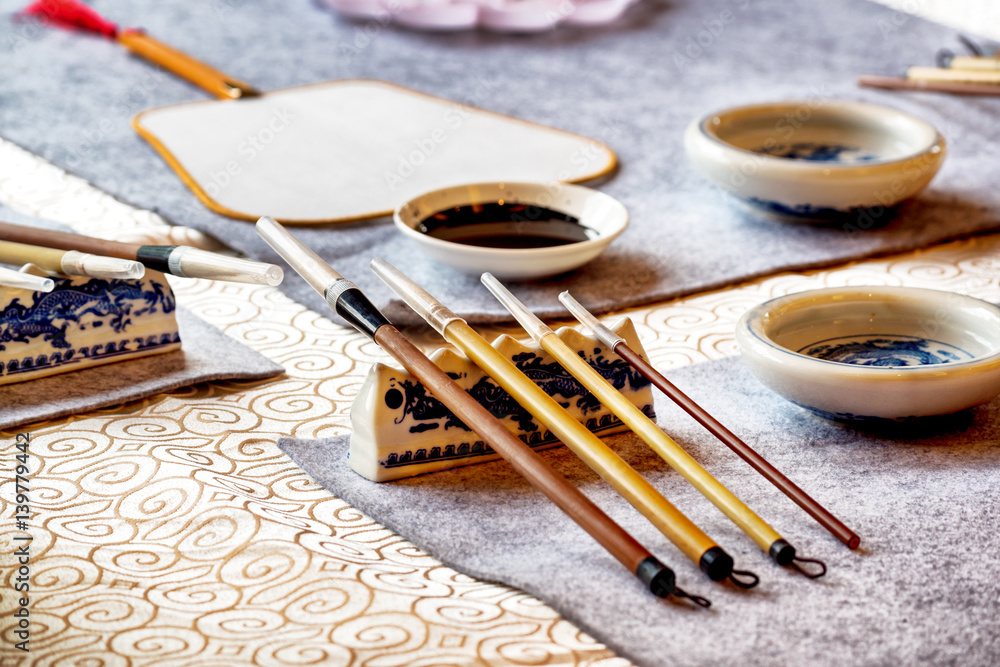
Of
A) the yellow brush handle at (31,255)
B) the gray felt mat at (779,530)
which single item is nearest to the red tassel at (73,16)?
the yellow brush handle at (31,255)

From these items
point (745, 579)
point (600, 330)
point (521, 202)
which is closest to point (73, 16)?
point (521, 202)

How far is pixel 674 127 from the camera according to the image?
1.54 m

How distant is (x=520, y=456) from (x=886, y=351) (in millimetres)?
330

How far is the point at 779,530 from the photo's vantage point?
635mm

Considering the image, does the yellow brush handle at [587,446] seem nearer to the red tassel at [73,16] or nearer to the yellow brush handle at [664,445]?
the yellow brush handle at [664,445]

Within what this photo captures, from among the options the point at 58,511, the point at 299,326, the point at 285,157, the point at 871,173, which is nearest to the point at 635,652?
the point at 58,511

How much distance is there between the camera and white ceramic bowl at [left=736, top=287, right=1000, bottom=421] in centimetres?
70

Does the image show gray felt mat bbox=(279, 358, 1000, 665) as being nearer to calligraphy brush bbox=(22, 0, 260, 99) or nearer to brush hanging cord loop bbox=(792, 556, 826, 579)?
brush hanging cord loop bbox=(792, 556, 826, 579)

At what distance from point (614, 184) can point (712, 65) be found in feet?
2.03

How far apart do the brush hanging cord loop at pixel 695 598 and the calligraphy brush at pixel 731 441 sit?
102mm

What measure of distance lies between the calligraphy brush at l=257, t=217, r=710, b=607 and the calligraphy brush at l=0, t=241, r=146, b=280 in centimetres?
10

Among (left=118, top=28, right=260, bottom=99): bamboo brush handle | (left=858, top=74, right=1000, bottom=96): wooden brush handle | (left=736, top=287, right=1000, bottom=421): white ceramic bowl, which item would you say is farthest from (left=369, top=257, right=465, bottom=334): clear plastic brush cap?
(left=858, top=74, right=1000, bottom=96): wooden brush handle

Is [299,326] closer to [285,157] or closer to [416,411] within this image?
[416,411]

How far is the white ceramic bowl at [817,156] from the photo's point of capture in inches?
44.5
